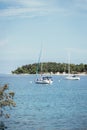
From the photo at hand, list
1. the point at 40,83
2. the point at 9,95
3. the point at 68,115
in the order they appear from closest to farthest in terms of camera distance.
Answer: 1. the point at 9,95
2. the point at 68,115
3. the point at 40,83

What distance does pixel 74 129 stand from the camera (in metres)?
39.6

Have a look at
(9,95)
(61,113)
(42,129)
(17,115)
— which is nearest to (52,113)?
(61,113)

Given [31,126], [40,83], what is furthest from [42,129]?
[40,83]

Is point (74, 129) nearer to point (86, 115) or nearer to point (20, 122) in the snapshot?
point (20, 122)

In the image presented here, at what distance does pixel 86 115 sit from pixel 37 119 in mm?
5965

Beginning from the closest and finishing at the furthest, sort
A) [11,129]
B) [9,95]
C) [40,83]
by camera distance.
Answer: [9,95] < [11,129] < [40,83]

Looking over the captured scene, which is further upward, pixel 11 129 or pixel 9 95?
pixel 9 95

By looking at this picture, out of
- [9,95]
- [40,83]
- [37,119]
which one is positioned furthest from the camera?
[40,83]

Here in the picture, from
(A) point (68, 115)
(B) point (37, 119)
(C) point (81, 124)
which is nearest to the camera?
(C) point (81, 124)

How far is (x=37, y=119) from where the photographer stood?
4716 centimetres

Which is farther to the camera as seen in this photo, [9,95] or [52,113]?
[52,113]

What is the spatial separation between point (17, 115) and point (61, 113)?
5633mm

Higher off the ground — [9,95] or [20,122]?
[9,95]

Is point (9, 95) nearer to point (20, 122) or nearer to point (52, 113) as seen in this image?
point (20, 122)
